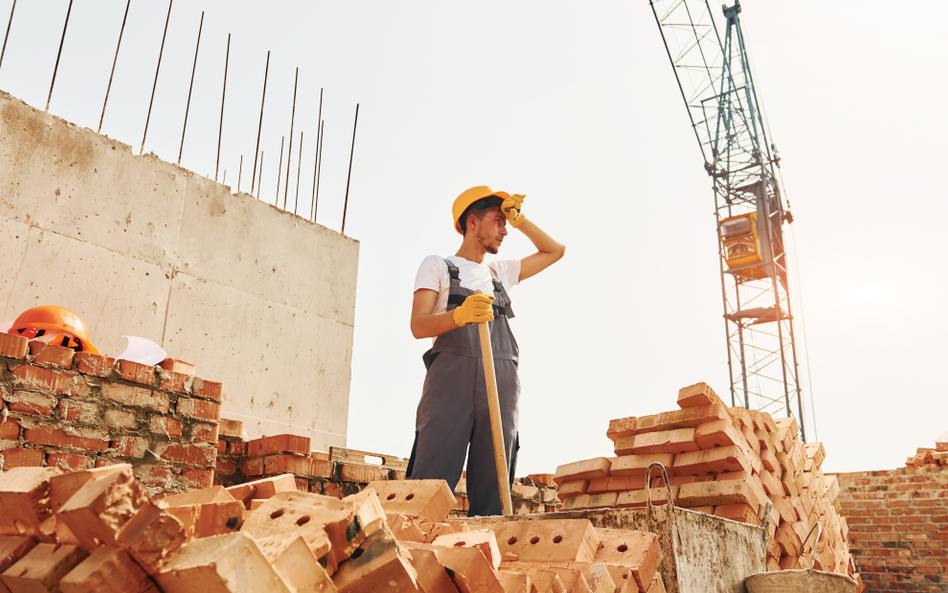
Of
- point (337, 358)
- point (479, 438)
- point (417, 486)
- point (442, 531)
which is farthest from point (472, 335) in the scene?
point (337, 358)

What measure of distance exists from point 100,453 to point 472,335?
66.2 inches

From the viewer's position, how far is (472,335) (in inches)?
120

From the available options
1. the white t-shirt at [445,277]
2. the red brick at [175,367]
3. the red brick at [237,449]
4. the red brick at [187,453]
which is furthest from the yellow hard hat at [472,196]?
the red brick at [237,449]

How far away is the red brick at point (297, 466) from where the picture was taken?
147 inches

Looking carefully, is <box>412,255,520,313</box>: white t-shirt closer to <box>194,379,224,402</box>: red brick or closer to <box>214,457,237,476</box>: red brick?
<box>194,379,224,402</box>: red brick

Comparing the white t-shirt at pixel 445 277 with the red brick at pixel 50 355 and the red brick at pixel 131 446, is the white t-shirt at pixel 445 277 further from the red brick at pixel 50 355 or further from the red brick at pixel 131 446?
the red brick at pixel 50 355

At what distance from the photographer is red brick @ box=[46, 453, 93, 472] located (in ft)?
9.22

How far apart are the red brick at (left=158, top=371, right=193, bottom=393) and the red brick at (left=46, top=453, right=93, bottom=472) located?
1.41 ft

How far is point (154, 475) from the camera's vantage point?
3.07 m

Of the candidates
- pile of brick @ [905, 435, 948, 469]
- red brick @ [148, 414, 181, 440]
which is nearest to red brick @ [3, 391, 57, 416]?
red brick @ [148, 414, 181, 440]

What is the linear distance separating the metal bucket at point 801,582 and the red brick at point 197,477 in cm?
241

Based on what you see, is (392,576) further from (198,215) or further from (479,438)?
(198,215)

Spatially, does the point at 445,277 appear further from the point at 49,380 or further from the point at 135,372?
the point at 49,380

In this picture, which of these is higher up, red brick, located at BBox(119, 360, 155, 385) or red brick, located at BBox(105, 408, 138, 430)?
red brick, located at BBox(119, 360, 155, 385)
